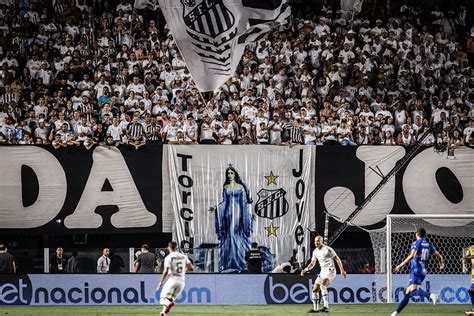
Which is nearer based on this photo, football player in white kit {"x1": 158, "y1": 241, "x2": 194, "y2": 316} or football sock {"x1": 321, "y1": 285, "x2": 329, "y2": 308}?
football player in white kit {"x1": 158, "y1": 241, "x2": 194, "y2": 316}

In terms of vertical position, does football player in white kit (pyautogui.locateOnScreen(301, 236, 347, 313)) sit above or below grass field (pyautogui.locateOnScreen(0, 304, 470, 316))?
above

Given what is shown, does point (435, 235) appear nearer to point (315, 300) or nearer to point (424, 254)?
point (315, 300)

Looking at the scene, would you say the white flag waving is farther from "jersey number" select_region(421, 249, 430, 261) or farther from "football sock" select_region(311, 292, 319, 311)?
"jersey number" select_region(421, 249, 430, 261)

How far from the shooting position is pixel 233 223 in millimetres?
29031

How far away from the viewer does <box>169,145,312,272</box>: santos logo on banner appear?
2903cm

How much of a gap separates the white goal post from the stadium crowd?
2.35 meters

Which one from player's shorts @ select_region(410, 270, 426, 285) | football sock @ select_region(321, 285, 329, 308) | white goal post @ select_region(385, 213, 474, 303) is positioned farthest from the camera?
white goal post @ select_region(385, 213, 474, 303)

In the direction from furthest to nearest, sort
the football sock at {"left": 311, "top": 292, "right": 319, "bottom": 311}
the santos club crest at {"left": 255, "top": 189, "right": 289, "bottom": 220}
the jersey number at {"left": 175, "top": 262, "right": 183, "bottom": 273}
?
the santos club crest at {"left": 255, "top": 189, "right": 289, "bottom": 220} → the football sock at {"left": 311, "top": 292, "right": 319, "bottom": 311} → the jersey number at {"left": 175, "top": 262, "right": 183, "bottom": 273}

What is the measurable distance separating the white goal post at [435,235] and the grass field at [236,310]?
7.09 feet

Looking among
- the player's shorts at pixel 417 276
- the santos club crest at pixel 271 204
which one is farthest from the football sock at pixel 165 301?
the santos club crest at pixel 271 204

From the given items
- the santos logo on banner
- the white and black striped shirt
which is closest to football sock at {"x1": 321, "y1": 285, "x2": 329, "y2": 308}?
the santos logo on banner

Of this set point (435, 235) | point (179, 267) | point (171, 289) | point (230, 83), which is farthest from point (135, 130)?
point (435, 235)

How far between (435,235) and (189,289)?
808 centimetres

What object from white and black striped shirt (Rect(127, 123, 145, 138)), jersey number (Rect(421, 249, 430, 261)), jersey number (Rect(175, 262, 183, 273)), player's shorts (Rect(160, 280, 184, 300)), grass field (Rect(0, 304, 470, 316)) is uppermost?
white and black striped shirt (Rect(127, 123, 145, 138))
